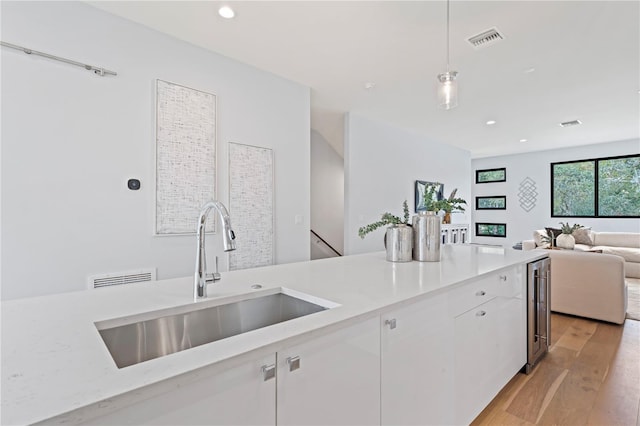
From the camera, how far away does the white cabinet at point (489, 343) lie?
1497mm

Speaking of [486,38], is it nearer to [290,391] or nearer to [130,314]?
[290,391]

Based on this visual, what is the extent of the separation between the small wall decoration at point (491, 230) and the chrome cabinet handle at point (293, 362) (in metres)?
9.15

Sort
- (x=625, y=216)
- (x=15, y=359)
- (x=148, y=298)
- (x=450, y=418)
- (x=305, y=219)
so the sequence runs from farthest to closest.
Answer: (x=625, y=216) < (x=305, y=219) < (x=450, y=418) < (x=148, y=298) < (x=15, y=359)

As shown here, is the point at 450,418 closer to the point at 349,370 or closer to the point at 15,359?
the point at 349,370

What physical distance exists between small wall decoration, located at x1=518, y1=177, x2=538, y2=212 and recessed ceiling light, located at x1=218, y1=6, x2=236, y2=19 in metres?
8.33

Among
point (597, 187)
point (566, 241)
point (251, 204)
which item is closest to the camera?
point (251, 204)

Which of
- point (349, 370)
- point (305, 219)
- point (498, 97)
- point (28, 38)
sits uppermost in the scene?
point (498, 97)

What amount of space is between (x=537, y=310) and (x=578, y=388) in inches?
20.7

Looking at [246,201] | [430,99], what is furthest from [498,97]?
[246,201]

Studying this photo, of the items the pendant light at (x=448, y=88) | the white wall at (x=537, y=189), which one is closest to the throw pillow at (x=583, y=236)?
the white wall at (x=537, y=189)

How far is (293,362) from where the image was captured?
0.81 m

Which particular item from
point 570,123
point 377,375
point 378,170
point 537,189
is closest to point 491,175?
point 537,189

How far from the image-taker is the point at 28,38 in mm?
2084

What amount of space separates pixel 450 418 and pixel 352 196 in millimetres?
3395
